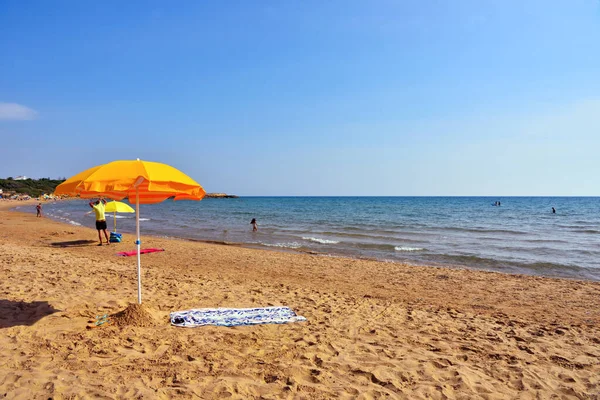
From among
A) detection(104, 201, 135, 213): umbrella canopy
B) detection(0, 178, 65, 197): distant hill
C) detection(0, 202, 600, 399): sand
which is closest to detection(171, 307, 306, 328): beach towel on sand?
detection(0, 202, 600, 399): sand

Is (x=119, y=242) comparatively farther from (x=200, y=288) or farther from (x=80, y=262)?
(x=200, y=288)

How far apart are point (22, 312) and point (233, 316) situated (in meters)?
3.23

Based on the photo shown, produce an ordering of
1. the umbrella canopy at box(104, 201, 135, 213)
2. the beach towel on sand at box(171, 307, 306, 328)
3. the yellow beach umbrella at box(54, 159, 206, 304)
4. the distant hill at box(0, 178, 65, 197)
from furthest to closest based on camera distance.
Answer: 1. the distant hill at box(0, 178, 65, 197)
2. the umbrella canopy at box(104, 201, 135, 213)
3. the beach towel on sand at box(171, 307, 306, 328)
4. the yellow beach umbrella at box(54, 159, 206, 304)

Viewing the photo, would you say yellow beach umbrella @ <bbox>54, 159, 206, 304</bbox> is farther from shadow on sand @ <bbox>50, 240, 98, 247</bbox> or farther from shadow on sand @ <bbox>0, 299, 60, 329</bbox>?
shadow on sand @ <bbox>50, 240, 98, 247</bbox>

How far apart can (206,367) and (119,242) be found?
43.9ft

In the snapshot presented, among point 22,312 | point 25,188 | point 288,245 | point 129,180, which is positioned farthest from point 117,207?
point 25,188

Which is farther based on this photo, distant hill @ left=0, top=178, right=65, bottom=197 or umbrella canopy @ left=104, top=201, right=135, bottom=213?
distant hill @ left=0, top=178, right=65, bottom=197

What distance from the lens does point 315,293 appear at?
833 cm

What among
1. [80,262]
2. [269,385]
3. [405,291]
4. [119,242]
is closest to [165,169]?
[269,385]

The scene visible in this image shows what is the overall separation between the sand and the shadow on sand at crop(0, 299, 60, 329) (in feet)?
0.07

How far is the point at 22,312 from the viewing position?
5.82 m

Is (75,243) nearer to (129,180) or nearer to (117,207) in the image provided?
(117,207)

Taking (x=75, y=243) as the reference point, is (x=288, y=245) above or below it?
below

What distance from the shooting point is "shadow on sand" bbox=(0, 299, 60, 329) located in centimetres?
540
